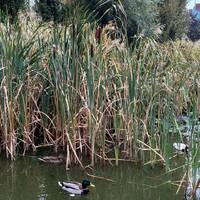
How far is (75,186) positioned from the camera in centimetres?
480

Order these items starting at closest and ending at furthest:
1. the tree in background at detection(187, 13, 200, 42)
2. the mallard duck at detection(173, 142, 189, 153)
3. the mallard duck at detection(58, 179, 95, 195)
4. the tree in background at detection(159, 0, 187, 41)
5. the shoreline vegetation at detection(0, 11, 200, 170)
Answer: the mallard duck at detection(58, 179, 95, 195)
the mallard duck at detection(173, 142, 189, 153)
the shoreline vegetation at detection(0, 11, 200, 170)
the tree in background at detection(159, 0, 187, 41)
the tree in background at detection(187, 13, 200, 42)

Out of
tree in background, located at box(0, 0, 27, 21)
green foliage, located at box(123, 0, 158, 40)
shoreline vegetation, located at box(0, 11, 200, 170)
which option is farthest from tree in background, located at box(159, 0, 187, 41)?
shoreline vegetation, located at box(0, 11, 200, 170)

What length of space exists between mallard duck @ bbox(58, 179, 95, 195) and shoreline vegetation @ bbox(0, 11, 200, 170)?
0.57 meters

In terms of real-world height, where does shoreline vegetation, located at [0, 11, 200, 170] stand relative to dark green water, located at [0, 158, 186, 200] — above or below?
above

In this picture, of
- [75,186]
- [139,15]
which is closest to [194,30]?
[139,15]

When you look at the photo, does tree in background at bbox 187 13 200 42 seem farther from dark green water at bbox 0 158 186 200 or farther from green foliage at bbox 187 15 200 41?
dark green water at bbox 0 158 186 200

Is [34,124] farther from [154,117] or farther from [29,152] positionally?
[154,117]

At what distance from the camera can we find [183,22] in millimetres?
19875

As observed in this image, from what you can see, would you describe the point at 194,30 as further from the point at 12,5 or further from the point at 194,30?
the point at 12,5

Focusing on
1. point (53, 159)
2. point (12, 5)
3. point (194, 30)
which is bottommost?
point (53, 159)

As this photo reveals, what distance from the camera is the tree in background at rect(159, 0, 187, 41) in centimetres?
1880

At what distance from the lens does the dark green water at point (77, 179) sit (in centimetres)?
479

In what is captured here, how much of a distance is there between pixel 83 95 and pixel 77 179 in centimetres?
96

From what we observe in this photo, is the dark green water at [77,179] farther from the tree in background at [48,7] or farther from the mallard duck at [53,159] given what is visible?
the tree in background at [48,7]
